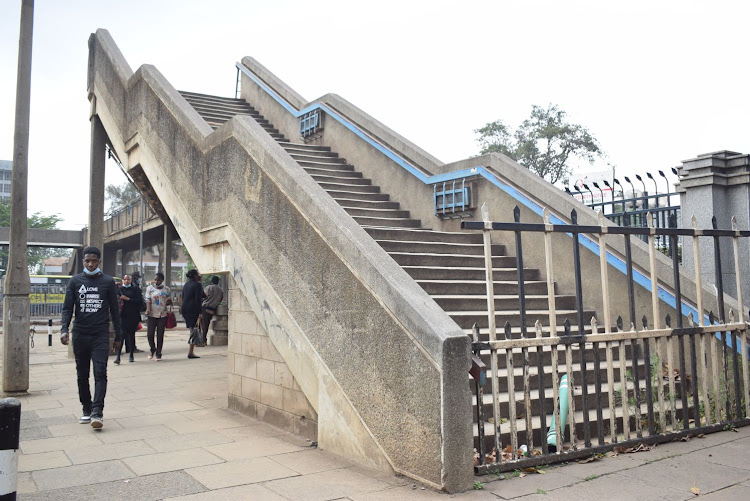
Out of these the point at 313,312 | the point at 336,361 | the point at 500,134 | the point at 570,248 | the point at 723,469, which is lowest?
the point at 723,469

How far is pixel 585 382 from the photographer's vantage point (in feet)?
15.1

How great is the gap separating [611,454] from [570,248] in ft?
10.3

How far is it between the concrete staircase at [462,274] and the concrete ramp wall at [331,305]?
0.84 m

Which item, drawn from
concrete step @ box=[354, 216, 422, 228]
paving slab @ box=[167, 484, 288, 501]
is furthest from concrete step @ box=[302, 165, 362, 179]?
paving slab @ box=[167, 484, 288, 501]

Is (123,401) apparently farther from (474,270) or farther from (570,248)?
(570,248)

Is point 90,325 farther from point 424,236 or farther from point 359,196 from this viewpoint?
point 359,196

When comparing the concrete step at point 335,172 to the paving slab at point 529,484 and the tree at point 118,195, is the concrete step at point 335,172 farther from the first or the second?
the tree at point 118,195

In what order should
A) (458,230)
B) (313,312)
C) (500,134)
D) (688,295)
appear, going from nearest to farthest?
1. (313,312)
2. (688,295)
3. (458,230)
4. (500,134)

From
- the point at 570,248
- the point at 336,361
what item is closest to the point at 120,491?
the point at 336,361

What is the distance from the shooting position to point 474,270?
7066 mm

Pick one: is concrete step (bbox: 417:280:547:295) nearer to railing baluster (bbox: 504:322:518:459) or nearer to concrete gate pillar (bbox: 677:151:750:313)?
concrete gate pillar (bbox: 677:151:750:313)

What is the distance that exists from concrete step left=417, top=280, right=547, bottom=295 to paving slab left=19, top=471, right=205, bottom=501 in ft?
10.2

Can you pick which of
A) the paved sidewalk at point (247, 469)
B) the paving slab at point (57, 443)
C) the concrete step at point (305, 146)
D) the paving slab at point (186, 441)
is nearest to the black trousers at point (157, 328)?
the concrete step at point (305, 146)

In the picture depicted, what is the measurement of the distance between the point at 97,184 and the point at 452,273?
366 inches
